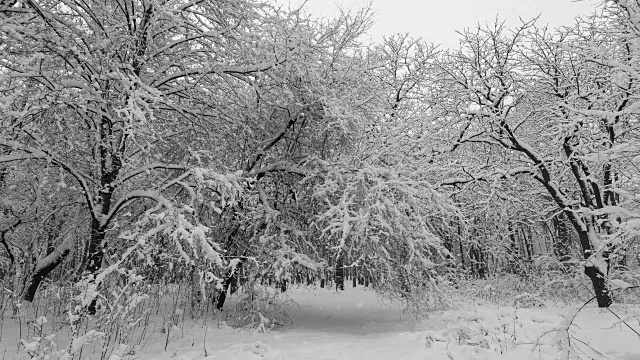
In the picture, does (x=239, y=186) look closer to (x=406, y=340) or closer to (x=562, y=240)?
(x=406, y=340)

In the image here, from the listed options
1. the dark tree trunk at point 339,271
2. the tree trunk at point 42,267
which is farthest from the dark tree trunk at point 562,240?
the tree trunk at point 42,267

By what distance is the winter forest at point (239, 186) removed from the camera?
5184 millimetres

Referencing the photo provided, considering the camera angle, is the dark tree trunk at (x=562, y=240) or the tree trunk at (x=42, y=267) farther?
the dark tree trunk at (x=562, y=240)

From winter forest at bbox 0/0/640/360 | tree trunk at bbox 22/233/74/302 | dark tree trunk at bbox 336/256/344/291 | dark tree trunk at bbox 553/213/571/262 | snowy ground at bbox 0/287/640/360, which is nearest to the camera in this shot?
snowy ground at bbox 0/287/640/360

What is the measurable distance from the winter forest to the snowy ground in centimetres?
5

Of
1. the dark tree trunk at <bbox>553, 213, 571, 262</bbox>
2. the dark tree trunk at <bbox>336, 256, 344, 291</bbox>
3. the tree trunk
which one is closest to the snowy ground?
the tree trunk

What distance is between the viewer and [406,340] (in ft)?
19.7

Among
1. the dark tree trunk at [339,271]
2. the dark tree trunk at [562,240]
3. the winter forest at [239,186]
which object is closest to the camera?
the winter forest at [239,186]

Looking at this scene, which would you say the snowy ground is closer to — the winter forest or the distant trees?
the winter forest

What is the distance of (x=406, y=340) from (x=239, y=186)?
3.44 metres

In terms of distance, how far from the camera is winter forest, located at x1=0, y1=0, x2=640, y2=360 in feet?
17.0

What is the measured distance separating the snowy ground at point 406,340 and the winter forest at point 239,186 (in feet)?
0.16

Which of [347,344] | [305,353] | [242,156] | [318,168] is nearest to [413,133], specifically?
[318,168]

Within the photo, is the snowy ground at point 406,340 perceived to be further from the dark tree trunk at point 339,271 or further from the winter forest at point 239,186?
the dark tree trunk at point 339,271
